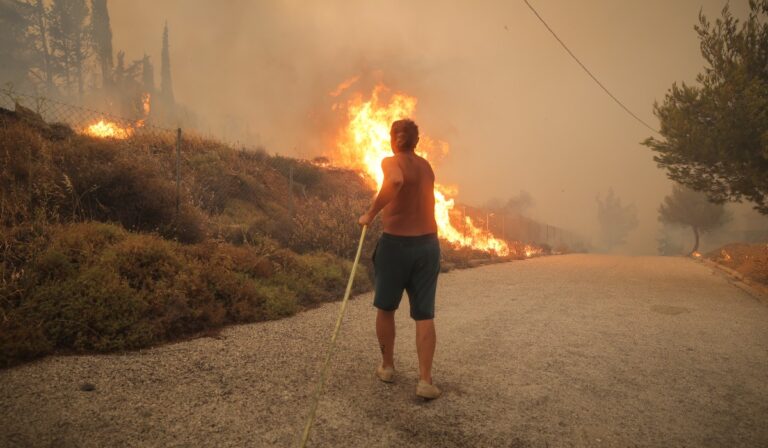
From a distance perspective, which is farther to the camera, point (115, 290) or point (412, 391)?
point (115, 290)

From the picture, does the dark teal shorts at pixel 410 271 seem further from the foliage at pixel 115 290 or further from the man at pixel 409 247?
the foliage at pixel 115 290

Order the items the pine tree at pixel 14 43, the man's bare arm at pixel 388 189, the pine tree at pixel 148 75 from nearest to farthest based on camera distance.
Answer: the man's bare arm at pixel 388 189 < the pine tree at pixel 14 43 < the pine tree at pixel 148 75

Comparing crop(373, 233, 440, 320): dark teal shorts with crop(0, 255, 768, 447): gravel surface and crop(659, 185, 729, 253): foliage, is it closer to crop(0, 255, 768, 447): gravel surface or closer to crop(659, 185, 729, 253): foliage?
crop(0, 255, 768, 447): gravel surface

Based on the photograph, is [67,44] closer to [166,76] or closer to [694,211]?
[166,76]

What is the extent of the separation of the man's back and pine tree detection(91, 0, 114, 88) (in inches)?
2959

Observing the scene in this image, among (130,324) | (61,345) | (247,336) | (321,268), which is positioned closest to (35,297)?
(61,345)

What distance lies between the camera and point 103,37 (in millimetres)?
66438

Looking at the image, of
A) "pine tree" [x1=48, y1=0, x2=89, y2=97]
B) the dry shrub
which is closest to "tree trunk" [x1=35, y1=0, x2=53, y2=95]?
"pine tree" [x1=48, y1=0, x2=89, y2=97]

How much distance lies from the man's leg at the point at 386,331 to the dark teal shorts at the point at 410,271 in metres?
0.08

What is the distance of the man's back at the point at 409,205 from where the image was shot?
3525 millimetres

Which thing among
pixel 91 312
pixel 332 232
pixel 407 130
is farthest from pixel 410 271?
pixel 332 232

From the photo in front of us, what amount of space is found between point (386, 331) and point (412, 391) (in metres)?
0.54

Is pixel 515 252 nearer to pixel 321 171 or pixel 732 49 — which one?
pixel 321 171

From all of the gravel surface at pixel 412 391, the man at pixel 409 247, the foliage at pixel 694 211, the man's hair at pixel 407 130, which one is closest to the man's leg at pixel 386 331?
the man at pixel 409 247
